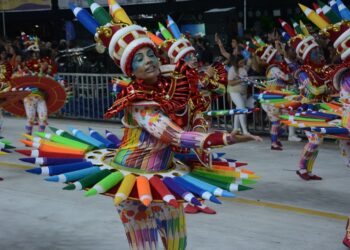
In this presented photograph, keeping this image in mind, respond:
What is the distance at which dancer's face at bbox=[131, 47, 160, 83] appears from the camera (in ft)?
14.8

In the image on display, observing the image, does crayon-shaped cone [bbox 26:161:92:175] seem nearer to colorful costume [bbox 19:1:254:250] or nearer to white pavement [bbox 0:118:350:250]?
colorful costume [bbox 19:1:254:250]

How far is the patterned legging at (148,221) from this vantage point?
4469 mm

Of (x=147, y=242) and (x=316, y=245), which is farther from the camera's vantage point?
(x=316, y=245)

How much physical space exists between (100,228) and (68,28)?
13.9 m

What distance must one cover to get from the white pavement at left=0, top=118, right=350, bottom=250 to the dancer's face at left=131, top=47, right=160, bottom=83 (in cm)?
246

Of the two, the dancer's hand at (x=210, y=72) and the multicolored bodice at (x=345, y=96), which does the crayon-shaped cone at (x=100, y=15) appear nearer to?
the multicolored bodice at (x=345, y=96)

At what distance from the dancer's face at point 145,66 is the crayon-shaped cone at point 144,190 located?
0.66 m

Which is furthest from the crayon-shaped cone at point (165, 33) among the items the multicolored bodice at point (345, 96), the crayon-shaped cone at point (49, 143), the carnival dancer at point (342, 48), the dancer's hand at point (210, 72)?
the crayon-shaped cone at point (49, 143)

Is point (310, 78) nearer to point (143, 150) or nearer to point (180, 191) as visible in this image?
point (143, 150)

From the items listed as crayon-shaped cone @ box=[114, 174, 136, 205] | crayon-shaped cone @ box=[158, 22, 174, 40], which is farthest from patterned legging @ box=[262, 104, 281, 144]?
crayon-shaped cone @ box=[114, 174, 136, 205]

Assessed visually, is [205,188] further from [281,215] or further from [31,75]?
[31,75]

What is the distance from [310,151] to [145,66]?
5.32 meters

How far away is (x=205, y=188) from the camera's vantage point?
4203mm

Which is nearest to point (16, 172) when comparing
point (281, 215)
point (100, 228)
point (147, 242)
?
point (100, 228)
